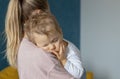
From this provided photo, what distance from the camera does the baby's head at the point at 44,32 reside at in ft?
2.78

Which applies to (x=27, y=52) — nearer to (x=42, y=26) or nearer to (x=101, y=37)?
(x=42, y=26)

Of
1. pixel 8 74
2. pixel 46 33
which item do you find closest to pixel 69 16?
pixel 8 74

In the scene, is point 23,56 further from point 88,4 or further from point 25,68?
point 88,4

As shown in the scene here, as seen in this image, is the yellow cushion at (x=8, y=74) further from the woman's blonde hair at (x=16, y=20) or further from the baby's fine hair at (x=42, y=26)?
the baby's fine hair at (x=42, y=26)

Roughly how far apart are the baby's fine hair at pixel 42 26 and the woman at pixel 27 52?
0.14 ft

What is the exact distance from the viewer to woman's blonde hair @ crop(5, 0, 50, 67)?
3.17 feet

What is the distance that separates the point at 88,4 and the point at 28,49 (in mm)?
2037

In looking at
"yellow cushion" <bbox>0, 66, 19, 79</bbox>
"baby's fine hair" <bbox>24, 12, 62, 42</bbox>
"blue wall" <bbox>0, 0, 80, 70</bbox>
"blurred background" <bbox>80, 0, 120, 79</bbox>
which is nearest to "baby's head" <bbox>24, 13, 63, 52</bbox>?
Answer: "baby's fine hair" <bbox>24, 12, 62, 42</bbox>

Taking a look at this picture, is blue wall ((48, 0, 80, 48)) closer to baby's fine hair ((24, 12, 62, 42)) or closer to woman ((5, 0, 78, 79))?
woman ((5, 0, 78, 79))

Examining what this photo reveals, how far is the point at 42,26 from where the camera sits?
844 mm

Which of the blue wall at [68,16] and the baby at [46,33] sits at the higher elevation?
the baby at [46,33]

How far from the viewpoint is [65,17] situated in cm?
265

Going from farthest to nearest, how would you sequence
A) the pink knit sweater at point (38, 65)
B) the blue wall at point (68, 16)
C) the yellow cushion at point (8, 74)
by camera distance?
the blue wall at point (68, 16)
the yellow cushion at point (8, 74)
the pink knit sweater at point (38, 65)

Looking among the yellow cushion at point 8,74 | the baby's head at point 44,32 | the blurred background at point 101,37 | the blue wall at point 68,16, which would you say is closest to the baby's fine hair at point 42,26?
the baby's head at point 44,32
